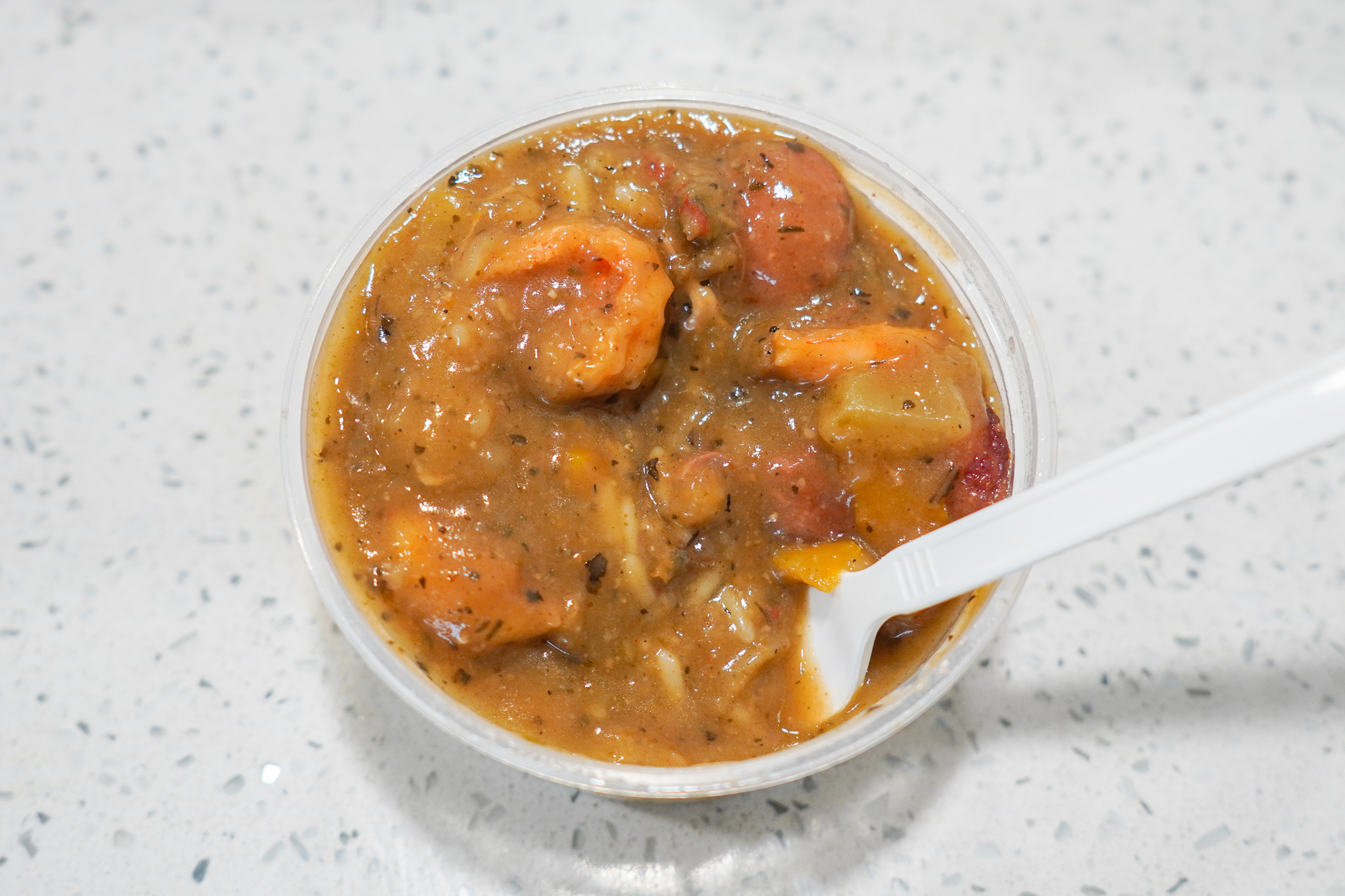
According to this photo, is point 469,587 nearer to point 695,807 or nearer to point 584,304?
point 584,304

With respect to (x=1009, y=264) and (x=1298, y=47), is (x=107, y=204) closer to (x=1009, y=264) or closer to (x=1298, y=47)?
(x=1009, y=264)

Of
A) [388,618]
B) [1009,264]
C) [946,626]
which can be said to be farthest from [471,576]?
[1009,264]

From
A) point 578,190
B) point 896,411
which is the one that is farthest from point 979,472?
point 578,190

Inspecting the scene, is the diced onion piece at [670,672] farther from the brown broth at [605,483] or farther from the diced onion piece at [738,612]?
the diced onion piece at [738,612]

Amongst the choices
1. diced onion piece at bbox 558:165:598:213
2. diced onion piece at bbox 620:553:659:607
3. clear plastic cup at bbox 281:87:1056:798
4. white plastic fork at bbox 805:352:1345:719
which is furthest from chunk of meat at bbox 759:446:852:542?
diced onion piece at bbox 558:165:598:213

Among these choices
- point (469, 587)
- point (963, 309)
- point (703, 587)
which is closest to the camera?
point (469, 587)

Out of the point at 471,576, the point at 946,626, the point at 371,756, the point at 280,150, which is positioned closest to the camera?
the point at 471,576
